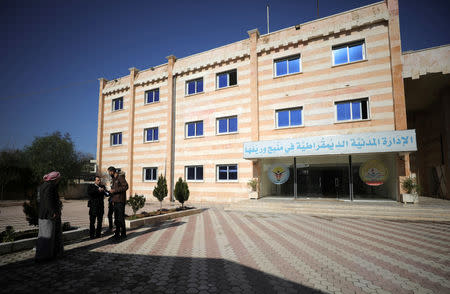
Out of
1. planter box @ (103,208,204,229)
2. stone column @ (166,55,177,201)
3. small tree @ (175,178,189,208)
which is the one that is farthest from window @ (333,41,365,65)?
planter box @ (103,208,204,229)

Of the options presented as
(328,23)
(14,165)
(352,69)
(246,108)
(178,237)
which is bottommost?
(178,237)

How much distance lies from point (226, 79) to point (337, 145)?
9515mm

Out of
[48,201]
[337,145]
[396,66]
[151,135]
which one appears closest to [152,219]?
[48,201]

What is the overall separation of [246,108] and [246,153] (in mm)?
3610

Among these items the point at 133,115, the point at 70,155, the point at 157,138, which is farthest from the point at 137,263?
the point at 70,155

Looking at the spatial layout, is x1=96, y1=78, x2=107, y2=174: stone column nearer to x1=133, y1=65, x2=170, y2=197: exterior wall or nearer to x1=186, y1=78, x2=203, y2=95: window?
x1=133, y1=65, x2=170, y2=197: exterior wall

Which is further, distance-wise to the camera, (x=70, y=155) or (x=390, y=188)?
(x=70, y=155)

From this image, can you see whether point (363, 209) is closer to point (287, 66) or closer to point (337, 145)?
point (337, 145)

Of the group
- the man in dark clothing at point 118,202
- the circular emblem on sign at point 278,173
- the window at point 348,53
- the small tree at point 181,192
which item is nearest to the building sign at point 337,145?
the circular emblem on sign at point 278,173

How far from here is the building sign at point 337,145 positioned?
11.1 m

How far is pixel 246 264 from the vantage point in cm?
478

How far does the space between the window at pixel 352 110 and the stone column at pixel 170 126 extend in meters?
12.5

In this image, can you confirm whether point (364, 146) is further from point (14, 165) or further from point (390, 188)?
point (14, 165)

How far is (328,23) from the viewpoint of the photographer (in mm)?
14547
